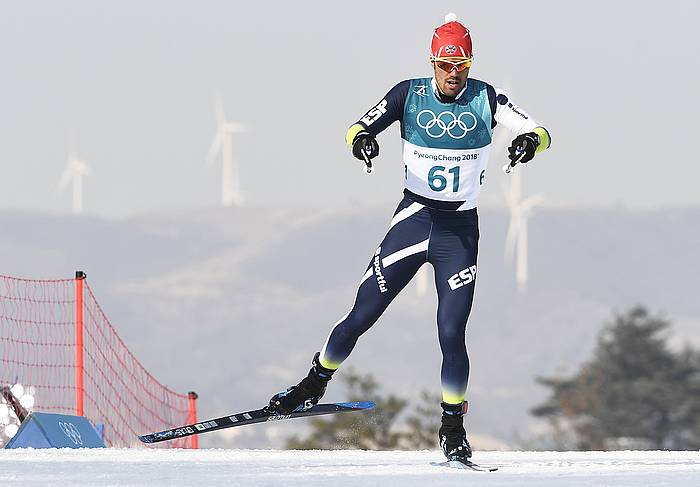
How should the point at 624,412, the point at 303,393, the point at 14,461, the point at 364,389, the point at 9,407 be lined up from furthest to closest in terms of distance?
the point at 624,412
the point at 364,389
the point at 9,407
the point at 303,393
the point at 14,461

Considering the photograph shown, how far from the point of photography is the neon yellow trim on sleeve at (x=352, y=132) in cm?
882

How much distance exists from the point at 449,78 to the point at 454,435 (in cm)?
189

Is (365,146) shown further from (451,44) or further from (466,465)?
(466,465)

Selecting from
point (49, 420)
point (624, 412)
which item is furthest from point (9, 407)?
point (624, 412)

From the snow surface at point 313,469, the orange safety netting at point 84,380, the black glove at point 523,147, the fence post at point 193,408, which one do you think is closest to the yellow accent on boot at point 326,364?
the snow surface at point 313,469

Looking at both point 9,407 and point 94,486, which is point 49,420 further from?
point 94,486

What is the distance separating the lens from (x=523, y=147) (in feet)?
28.8

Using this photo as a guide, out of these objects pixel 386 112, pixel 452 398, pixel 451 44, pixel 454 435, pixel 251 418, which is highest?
→ pixel 451 44

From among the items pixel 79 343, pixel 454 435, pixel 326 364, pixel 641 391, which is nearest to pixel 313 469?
pixel 454 435

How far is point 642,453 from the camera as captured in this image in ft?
35.9

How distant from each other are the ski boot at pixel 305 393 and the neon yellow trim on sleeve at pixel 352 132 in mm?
1325

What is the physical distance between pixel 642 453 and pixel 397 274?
2893 mm

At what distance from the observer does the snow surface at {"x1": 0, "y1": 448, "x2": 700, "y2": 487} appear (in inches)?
294

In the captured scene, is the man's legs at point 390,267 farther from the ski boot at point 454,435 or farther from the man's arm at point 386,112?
the ski boot at point 454,435
